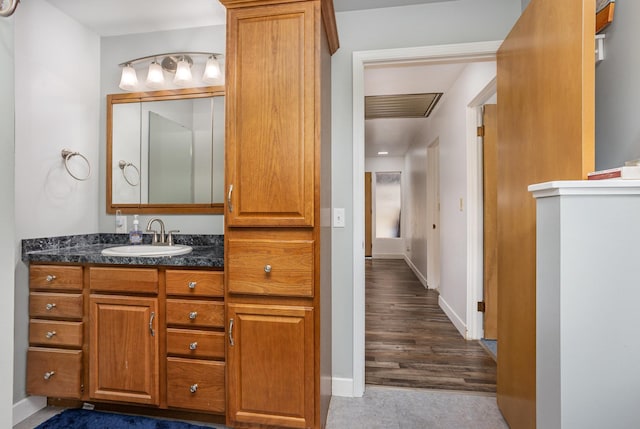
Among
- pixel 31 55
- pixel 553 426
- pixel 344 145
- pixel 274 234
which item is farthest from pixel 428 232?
pixel 31 55

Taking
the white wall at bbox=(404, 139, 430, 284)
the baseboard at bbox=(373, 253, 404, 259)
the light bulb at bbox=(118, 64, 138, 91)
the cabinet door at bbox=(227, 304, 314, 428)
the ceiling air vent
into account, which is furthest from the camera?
the baseboard at bbox=(373, 253, 404, 259)

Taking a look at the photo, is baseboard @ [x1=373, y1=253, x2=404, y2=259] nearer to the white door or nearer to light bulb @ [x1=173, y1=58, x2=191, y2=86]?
the white door

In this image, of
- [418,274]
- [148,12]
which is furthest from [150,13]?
[418,274]

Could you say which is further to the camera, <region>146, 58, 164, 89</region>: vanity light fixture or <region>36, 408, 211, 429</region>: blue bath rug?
<region>146, 58, 164, 89</region>: vanity light fixture

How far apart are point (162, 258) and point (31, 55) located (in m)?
1.52

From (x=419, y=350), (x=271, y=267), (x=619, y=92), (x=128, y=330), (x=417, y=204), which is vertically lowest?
(x=419, y=350)

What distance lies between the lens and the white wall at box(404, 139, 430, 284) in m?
5.69

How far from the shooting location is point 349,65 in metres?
2.13

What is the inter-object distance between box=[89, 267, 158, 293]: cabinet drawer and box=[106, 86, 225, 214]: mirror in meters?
0.67

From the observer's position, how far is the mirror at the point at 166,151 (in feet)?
7.69

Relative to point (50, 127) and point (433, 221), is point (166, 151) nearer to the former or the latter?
point (50, 127)

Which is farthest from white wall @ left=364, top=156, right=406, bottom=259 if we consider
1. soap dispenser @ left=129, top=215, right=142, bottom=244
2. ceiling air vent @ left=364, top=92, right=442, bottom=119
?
soap dispenser @ left=129, top=215, right=142, bottom=244

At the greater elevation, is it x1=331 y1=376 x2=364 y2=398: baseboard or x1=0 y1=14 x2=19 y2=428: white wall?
x1=0 y1=14 x2=19 y2=428: white wall

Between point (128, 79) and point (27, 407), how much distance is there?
2208 millimetres
